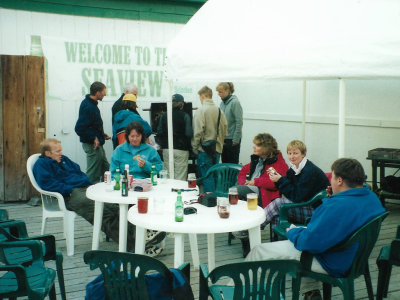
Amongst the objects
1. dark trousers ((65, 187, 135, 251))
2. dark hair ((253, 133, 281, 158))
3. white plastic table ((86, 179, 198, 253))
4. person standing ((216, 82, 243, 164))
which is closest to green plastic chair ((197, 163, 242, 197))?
dark hair ((253, 133, 281, 158))

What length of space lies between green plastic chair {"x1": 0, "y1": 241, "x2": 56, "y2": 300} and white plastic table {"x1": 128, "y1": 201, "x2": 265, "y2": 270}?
727 mm

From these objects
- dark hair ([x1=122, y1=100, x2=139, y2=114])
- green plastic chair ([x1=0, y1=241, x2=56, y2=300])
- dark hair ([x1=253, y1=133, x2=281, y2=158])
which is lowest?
green plastic chair ([x1=0, y1=241, x2=56, y2=300])

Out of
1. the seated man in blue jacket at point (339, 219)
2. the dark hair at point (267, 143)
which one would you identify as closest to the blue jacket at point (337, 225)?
the seated man in blue jacket at point (339, 219)

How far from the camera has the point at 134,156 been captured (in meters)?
5.69

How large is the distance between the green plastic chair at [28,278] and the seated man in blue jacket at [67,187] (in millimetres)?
1611

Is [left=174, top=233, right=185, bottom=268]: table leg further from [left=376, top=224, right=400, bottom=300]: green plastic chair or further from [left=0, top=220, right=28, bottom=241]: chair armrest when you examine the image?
[left=376, top=224, right=400, bottom=300]: green plastic chair

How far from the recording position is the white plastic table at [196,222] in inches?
147

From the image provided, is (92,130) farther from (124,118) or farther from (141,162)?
(141,162)

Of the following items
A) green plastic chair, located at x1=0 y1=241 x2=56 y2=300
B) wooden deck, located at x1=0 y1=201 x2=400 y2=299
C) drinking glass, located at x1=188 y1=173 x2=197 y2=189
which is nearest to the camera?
green plastic chair, located at x1=0 y1=241 x2=56 y2=300

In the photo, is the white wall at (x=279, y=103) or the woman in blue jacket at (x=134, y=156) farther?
the white wall at (x=279, y=103)

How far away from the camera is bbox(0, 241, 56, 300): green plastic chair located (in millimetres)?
3210

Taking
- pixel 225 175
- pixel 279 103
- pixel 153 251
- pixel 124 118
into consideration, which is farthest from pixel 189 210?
pixel 279 103

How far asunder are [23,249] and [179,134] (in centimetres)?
404

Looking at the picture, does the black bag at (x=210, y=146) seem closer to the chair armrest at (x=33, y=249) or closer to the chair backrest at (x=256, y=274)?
the chair armrest at (x=33, y=249)
